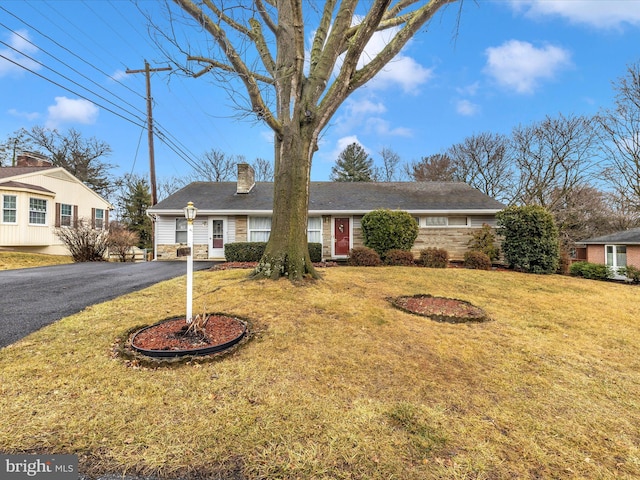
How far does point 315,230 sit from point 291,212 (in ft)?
23.3

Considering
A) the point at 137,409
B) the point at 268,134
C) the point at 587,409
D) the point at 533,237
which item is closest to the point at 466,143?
the point at 533,237

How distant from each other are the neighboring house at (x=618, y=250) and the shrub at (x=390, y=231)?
10336 millimetres

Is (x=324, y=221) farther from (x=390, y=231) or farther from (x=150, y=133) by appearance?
(x=150, y=133)

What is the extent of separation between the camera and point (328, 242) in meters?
13.1

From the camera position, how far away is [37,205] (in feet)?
46.7

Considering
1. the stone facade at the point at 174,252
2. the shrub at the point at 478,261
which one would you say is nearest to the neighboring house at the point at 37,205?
the stone facade at the point at 174,252

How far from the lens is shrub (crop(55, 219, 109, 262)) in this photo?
12242mm

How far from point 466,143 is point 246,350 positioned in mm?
27561

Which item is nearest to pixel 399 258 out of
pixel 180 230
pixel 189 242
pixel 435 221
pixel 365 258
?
pixel 365 258

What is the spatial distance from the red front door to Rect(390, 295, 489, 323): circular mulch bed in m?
7.59

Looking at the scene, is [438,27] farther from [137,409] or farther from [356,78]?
[137,409]

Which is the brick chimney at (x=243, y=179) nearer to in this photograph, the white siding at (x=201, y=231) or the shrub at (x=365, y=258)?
the white siding at (x=201, y=231)

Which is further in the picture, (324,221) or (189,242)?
(324,221)

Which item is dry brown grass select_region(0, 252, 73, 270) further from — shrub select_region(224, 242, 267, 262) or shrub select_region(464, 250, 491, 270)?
shrub select_region(464, 250, 491, 270)
